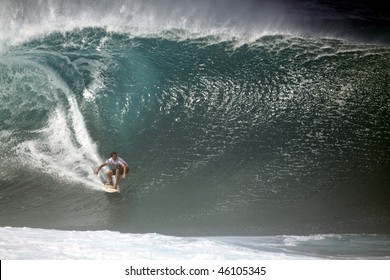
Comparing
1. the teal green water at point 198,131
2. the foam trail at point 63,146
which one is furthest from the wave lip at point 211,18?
the foam trail at point 63,146

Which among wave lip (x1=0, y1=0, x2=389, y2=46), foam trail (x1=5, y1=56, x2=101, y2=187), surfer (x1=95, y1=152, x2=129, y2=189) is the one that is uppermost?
wave lip (x1=0, y1=0, x2=389, y2=46)

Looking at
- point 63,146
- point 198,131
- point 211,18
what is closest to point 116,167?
point 63,146

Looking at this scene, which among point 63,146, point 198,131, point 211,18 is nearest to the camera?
point 63,146

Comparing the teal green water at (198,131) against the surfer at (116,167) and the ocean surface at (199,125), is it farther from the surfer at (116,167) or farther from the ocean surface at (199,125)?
the surfer at (116,167)

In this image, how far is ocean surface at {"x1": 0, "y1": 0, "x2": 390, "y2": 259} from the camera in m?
3.54

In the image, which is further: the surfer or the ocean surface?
the surfer

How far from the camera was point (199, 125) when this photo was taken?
4426 mm

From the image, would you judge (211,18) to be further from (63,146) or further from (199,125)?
(63,146)

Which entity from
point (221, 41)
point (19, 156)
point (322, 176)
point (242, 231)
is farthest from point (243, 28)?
→ point (19, 156)

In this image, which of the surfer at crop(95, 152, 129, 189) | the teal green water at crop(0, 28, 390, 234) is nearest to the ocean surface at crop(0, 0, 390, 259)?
the teal green water at crop(0, 28, 390, 234)

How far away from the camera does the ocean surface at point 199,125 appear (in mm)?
3541

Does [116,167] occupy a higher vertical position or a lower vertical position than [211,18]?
lower

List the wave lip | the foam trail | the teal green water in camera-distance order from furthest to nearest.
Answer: the wave lip
the foam trail
the teal green water

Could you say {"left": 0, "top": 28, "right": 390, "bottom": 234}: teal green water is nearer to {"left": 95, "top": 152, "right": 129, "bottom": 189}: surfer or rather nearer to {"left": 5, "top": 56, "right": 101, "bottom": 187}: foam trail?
{"left": 5, "top": 56, "right": 101, "bottom": 187}: foam trail
